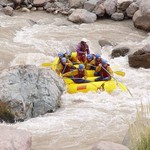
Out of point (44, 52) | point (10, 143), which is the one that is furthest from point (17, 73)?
point (44, 52)

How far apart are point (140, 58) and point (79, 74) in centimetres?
233

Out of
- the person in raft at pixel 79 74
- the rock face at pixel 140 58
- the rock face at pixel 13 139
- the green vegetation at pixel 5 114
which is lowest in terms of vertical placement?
the rock face at pixel 140 58

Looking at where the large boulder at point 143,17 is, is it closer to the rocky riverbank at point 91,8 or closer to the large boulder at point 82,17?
the rocky riverbank at point 91,8

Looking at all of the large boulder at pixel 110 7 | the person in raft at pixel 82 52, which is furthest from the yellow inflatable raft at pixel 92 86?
the large boulder at pixel 110 7

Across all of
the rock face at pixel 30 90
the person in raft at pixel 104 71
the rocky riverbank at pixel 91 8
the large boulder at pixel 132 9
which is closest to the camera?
the rock face at pixel 30 90

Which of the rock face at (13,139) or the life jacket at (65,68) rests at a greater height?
the rock face at (13,139)

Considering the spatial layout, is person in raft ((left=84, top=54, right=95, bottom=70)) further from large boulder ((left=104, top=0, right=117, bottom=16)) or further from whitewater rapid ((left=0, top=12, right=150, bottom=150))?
large boulder ((left=104, top=0, right=117, bottom=16))

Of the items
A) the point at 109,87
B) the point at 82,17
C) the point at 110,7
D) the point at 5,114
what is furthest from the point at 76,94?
the point at 110,7

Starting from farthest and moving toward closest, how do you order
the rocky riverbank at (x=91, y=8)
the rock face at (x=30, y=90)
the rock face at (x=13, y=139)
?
the rocky riverbank at (x=91, y=8), the rock face at (x=30, y=90), the rock face at (x=13, y=139)

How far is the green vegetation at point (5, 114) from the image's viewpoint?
6.67 meters

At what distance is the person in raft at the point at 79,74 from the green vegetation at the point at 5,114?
235 centimetres

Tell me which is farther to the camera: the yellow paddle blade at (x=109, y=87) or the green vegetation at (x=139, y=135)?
the yellow paddle blade at (x=109, y=87)

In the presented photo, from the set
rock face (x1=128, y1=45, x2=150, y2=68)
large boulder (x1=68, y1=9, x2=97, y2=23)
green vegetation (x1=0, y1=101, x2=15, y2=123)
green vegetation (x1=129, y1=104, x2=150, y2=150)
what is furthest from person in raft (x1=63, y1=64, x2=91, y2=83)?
large boulder (x1=68, y1=9, x2=97, y2=23)

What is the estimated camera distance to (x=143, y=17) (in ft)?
44.0
